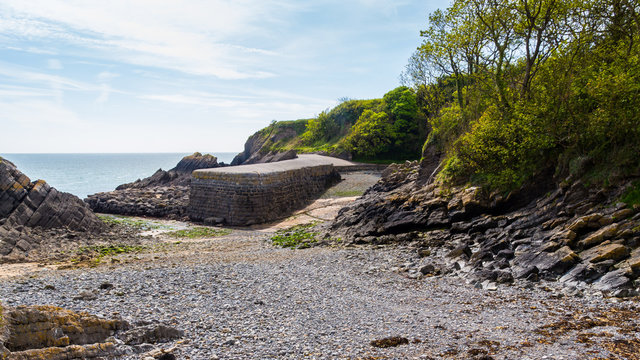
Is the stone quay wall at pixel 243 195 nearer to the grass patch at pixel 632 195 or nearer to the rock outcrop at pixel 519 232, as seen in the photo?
the rock outcrop at pixel 519 232

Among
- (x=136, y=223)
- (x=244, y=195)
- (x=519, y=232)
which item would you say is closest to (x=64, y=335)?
(x=519, y=232)

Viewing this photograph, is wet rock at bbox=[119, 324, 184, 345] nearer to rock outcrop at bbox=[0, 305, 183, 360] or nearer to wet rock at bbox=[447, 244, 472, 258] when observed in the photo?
rock outcrop at bbox=[0, 305, 183, 360]

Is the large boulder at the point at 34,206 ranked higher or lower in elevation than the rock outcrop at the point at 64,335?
higher

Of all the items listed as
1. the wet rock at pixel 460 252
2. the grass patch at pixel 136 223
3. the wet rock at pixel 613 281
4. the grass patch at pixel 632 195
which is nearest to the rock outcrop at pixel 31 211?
the grass patch at pixel 136 223

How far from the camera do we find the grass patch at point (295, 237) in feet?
62.7

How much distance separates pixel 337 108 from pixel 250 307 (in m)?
68.8

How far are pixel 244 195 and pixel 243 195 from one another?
7cm

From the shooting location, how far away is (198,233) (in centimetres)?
2464

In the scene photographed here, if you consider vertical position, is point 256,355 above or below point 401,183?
below

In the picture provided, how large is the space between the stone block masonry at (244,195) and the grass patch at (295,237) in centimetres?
419

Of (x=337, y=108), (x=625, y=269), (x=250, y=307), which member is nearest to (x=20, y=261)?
(x=250, y=307)

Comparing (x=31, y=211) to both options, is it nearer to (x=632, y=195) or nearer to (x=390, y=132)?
(x=632, y=195)

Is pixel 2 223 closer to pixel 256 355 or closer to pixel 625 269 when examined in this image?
pixel 256 355

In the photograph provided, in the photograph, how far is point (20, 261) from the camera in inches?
630
